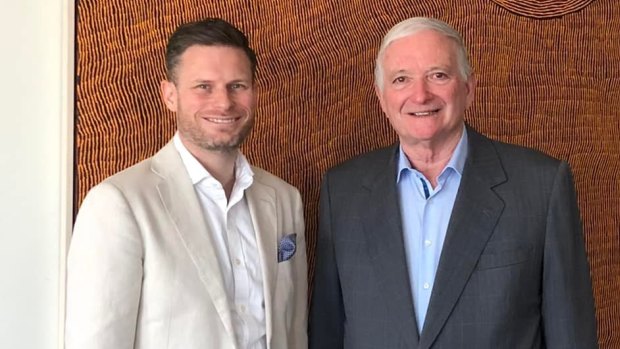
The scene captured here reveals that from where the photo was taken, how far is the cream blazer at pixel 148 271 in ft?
4.95

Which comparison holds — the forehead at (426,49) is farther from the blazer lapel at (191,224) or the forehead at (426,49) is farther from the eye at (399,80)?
the blazer lapel at (191,224)

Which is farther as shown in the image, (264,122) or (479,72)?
(479,72)

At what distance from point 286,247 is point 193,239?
1.10 feet

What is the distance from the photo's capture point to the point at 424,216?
180cm

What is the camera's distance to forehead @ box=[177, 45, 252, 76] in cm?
168

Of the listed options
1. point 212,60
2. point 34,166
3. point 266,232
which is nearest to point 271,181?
point 266,232

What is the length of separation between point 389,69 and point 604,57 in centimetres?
128

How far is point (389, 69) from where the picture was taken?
1883 millimetres

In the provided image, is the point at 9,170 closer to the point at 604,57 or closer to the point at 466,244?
the point at 466,244

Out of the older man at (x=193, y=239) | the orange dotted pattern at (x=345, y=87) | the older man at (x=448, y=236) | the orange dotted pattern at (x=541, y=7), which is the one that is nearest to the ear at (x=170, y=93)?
the older man at (x=193, y=239)

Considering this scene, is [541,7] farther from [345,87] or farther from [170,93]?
[170,93]

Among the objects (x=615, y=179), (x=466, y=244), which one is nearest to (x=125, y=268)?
Result: (x=466, y=244)

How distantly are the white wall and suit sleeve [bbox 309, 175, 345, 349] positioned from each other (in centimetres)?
72

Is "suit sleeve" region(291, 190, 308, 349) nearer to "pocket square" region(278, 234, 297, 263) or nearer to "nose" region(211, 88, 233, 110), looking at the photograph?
"pocket square" region(278, 234, 297, 263)
